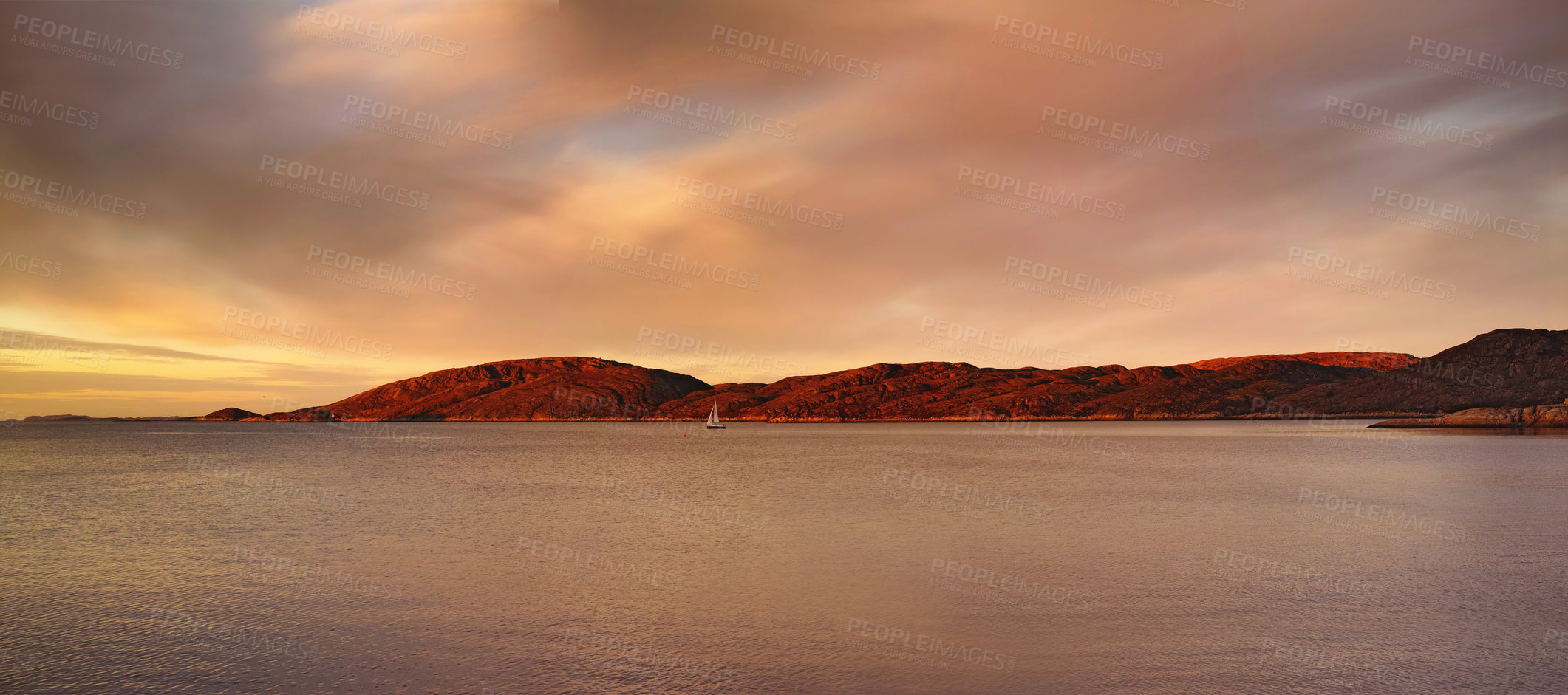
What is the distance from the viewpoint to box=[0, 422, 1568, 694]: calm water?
10359 millimetres

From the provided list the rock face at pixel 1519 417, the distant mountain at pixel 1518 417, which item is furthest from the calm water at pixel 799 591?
the rock face at pixel 1519 417

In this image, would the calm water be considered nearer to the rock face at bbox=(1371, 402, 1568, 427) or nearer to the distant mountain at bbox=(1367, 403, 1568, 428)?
the distant mountain at bbox=(1367, 403, 1568, 428)

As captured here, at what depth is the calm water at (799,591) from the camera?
408 inches

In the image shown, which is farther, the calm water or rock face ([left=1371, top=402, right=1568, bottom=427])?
rock face ([left=1371, top=402, right=1568, bottom=427])

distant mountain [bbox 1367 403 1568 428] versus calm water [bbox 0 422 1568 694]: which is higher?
distant mountain [bbox 1367 403 1568 428]

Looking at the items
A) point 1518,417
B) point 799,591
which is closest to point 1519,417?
point 1518,417

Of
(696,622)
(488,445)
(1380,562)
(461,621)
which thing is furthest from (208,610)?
(488,445)

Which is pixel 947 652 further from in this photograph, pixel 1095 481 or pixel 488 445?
pixel 488 445

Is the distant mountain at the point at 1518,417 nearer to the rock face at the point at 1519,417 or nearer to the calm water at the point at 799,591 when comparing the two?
the rock face at the point at 1519,417

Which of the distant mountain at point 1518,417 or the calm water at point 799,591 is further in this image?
the distant mountain at point 1518,417

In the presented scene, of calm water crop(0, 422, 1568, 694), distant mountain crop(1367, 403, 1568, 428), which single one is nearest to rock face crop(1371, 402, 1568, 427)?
distant mountain crop(1367, 403, 1568, 428)

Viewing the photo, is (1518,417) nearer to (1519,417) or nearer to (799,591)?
(1519,417)

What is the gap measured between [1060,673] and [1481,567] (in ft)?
42.7

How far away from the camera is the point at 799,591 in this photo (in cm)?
1538
